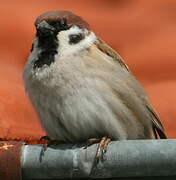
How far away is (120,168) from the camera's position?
1.16 meters

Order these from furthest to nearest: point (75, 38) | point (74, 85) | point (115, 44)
Answer: point (115, 44), point (75, 38), point (74, 85)

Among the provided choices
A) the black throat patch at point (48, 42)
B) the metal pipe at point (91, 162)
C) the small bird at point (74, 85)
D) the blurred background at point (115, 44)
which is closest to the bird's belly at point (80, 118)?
the small bird at point (74, 85)

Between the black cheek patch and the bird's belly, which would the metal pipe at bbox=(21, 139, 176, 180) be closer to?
the bird's belly

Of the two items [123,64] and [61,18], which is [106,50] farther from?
[61,18]

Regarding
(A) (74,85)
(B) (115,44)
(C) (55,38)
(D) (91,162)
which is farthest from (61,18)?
(B) (115,44)

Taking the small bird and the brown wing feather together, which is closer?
the small bird

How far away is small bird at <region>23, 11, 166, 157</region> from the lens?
73.8 inches

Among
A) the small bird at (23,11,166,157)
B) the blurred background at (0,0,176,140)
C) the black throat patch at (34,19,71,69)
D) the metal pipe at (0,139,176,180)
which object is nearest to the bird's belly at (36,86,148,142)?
the small bird at (23,11,166,157)

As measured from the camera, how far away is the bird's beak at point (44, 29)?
6.27 feet

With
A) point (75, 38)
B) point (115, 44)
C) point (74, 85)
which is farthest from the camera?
point (115, 44)

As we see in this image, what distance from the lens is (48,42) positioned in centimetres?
195

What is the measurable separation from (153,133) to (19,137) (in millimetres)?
687

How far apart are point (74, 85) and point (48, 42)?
18cm

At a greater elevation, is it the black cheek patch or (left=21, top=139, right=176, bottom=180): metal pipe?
the black cheek patch
